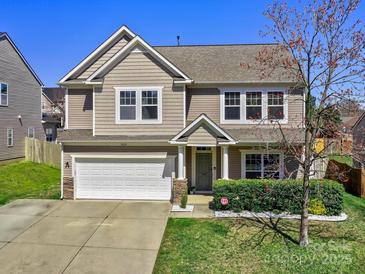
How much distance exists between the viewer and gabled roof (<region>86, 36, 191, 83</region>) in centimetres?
1471

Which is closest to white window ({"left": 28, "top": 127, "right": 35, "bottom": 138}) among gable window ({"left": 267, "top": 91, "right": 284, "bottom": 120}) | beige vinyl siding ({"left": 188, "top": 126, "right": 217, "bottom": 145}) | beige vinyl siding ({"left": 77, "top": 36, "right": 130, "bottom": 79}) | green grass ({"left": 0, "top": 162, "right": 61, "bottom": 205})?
green grass ({"left": 0, "top": 162, "right": 61, "bottom": 205})

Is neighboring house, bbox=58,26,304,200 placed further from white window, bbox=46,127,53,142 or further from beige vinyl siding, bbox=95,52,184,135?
white window, bbox=46,127,53,142

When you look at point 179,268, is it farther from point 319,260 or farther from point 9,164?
point 9,164

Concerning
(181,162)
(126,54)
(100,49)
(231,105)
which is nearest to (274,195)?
(181,162)

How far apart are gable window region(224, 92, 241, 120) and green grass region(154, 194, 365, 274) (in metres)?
6.21

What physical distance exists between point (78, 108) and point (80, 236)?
27.7 feet

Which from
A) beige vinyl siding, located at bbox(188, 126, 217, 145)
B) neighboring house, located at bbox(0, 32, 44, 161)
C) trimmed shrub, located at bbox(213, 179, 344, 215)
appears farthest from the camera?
neighboring house, located at bbox(0, 32, 44, 161)

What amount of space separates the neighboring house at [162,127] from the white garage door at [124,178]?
5cm

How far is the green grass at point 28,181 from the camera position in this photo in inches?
630

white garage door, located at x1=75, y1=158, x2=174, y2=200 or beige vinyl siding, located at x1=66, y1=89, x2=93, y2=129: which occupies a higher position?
beige vinyl siding, located at x1=66, y1=89, x2=93, y2=129

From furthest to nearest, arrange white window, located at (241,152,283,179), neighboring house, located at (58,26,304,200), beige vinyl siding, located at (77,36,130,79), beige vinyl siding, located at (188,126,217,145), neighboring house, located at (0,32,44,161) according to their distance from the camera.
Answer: neighboring house, located at (0,32,44,161)
beige vinyl siding, located at (77,36,130,79)
white window, located at (241,152,283,179)
neighboring house, located at (58,26,304,200)
beige vinyl siding, located at (188,126,217,145)

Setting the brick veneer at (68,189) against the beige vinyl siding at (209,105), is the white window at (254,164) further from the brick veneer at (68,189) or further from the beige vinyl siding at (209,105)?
the brick veneer at (68,189)

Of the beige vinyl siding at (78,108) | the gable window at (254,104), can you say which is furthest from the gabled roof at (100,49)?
the gable window at (254,104)

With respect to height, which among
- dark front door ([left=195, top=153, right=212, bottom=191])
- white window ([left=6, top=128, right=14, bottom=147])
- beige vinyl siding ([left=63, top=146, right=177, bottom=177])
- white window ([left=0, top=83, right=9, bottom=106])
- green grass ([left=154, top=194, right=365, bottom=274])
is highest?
white window ([left=0, top=83, right=9, bottom=106])
